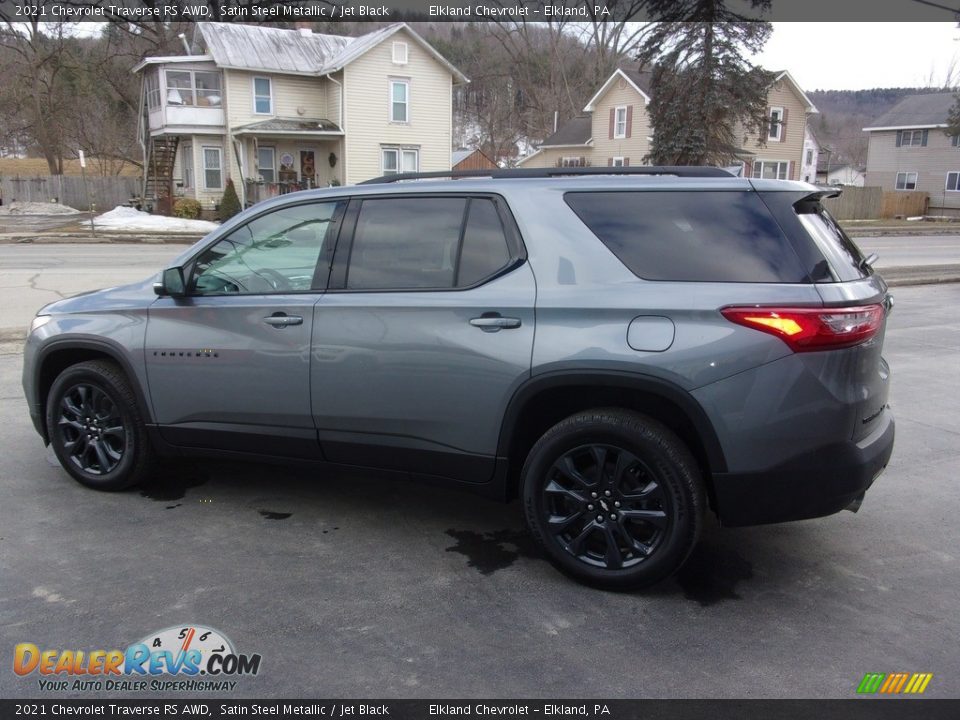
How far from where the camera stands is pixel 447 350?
12.1 feet

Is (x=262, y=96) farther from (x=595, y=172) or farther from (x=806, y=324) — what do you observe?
(x=806, y=324)

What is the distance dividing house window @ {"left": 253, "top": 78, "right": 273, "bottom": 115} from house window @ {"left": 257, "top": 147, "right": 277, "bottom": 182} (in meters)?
1.58

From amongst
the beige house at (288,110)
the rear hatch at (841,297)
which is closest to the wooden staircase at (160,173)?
the beige house at (288,110)

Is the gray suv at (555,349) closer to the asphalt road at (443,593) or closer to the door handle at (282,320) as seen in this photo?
the door handle at (282,320)

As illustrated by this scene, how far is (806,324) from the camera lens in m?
3.16

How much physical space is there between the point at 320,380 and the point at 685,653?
211 centimetres

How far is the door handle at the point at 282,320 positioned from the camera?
13.2 ft

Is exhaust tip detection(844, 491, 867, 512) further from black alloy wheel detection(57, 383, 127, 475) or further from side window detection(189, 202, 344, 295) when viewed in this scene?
black alloy wheel detection(57, 383, 127, 475)

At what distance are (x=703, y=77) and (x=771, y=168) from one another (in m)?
15.2

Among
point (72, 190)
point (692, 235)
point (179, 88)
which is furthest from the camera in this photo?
point (72, 190)

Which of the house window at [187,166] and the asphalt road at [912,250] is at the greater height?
the house window at [187,166]

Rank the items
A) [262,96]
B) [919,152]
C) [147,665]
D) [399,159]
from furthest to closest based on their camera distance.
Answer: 1. [919,152]
2. [399,159]
3. [262,96]
4. [147,665]

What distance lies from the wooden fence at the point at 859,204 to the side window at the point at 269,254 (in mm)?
43149
